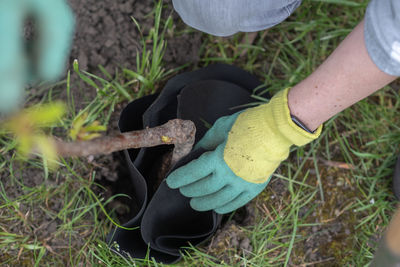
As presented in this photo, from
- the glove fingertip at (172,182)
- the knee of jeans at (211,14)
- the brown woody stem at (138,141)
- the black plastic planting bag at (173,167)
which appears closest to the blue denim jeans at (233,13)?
the knee of jeans at (211,14)

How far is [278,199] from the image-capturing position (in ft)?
4.30

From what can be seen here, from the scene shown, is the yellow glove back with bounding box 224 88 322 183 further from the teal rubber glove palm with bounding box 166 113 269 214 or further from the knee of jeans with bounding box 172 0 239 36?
the knee of jeans with bounding box 172 0 239 36

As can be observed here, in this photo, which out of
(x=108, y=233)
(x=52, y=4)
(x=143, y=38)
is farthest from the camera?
(x=143, y=38)

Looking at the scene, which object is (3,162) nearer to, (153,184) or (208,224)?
(153,184)

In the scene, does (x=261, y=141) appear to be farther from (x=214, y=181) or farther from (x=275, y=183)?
(x=275, y=183)

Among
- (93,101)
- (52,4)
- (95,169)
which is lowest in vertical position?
(95,169)

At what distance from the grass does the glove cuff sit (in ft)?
0.95

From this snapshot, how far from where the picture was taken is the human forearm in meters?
0.90

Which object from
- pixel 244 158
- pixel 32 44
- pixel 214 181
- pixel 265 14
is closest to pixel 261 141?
pixel 244 158

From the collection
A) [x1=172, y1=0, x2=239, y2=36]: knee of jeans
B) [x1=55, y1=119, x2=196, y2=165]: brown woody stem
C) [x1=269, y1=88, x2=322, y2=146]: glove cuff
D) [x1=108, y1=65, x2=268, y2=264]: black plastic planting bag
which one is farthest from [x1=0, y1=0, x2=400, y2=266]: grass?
[x1=55, y1=119, x2=196, y2=165]: brown woody stem

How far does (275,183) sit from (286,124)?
36 centimetres

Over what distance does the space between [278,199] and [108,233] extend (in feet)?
1.95

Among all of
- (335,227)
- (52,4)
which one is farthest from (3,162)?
(335,227)

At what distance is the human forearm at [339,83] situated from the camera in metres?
0.90
